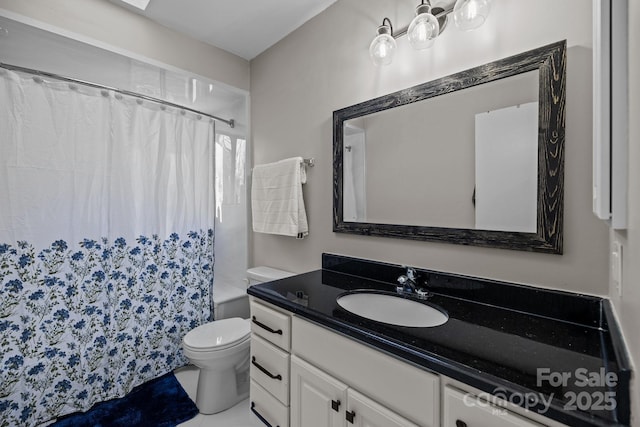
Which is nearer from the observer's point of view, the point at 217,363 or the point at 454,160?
the point at 454,160

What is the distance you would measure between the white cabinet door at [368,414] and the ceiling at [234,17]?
2070mm

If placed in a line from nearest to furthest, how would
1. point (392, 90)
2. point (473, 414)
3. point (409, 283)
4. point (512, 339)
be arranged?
point (473, 414) < point (512, 339) < point (409, 283) < point (392, 90)

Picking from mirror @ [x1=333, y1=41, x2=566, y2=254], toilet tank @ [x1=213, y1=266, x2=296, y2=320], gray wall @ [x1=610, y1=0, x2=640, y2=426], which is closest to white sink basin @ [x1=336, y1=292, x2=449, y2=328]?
mirror @ [x1=333, y1=41, x2=566, y2=254]

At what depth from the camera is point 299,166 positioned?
1.88 m

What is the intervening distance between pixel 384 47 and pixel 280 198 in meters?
1.09

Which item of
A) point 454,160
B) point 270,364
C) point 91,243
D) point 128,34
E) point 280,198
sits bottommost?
point 270,364

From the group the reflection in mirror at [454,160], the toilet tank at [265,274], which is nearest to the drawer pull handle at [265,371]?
the toilet tank at [265,274]

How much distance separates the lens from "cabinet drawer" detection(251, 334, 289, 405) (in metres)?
1.24

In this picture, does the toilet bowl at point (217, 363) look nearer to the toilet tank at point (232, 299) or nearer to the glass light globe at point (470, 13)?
the toilet tank at point (232, 299)

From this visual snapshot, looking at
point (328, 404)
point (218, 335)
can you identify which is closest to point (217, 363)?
point (218, 335)

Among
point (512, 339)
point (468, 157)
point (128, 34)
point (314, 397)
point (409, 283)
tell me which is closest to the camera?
point (512, 339)

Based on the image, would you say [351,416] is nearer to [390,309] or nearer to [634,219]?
[390,309]

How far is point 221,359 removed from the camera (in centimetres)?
169

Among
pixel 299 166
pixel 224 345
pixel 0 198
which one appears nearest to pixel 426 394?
pixel 224 345
